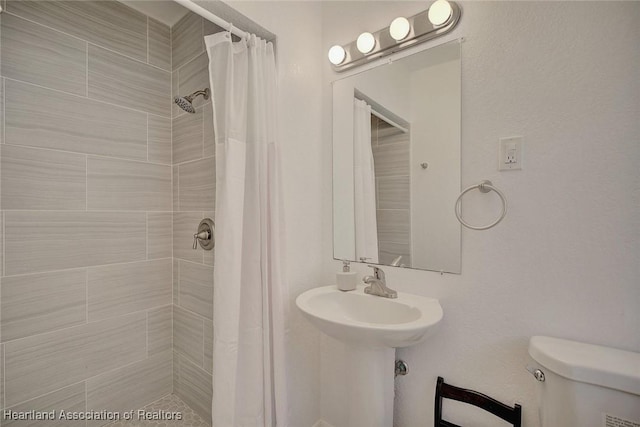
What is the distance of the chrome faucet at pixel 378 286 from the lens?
4.10 ft

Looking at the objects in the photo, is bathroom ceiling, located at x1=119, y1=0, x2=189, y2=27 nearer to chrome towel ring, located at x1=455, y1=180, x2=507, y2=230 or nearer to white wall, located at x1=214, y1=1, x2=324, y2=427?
white wall, located at x1=214, y1=1, x2=324, y2=427

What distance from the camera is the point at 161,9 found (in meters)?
1.65

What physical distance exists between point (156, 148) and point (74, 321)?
40.1 inches

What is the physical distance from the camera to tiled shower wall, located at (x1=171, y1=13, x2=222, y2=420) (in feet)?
5.08

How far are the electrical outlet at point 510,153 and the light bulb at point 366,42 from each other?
73 cm

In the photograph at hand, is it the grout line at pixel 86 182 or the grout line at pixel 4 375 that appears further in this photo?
the grout line at pixel 86 182

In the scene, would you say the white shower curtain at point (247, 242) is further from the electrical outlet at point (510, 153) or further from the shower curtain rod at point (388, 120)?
the electrical outlet at point (510, 153)

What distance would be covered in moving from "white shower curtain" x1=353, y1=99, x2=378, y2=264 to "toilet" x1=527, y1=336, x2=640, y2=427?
2.39 feet

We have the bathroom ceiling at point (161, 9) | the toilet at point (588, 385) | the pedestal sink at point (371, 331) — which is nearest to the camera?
the toilet at point (588, 385)

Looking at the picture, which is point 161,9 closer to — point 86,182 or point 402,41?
point 86,182

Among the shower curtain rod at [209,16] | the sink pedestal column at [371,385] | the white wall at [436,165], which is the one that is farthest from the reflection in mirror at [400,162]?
the shower curtain rod at [209,16]

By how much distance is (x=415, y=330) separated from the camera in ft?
3.10

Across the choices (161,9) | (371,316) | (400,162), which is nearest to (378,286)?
(371,316)

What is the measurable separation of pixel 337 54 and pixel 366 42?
16cm
